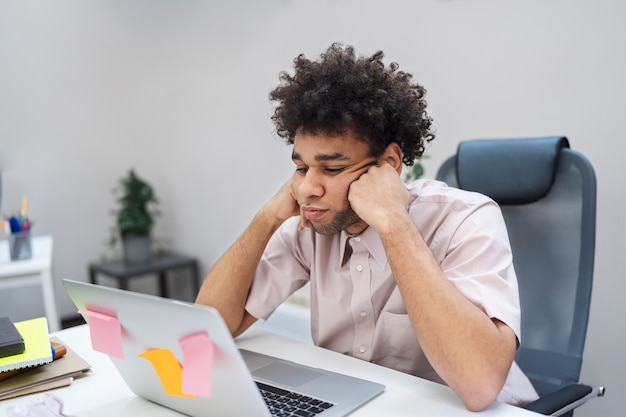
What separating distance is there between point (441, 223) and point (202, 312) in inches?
25.2

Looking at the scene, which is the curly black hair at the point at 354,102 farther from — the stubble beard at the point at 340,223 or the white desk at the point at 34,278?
the white desk at the point at 34,278

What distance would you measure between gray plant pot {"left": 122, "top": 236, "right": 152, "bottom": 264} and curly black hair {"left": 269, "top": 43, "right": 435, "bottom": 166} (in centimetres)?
213

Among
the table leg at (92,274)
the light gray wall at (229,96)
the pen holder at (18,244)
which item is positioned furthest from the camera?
the table leg at (92,274)

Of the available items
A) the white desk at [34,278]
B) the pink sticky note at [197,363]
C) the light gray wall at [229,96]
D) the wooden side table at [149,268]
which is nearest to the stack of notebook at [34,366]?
the pink sticky note at [197,363]

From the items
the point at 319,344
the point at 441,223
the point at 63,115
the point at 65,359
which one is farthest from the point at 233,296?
the point at 63,115

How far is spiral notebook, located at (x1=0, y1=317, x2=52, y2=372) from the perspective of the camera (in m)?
1.00

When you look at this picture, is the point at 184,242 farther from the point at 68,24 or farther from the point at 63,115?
the point at 68,24

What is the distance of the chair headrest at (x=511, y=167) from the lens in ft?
4.41

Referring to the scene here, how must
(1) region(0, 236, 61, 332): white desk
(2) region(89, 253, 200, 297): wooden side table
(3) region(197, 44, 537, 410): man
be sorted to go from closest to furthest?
(3) region(197, 44, 537, 410): man → (1) region(0, 236, 61, 332): white desk → (2) region(89, 253, 200, 297): wooden side table

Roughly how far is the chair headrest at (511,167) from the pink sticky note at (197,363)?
93 cm

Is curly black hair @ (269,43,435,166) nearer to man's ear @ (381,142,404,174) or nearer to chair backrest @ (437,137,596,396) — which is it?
man's ear @ (381,142,404,174)

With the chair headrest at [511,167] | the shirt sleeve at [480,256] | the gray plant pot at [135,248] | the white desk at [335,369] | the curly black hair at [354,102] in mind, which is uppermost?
the curly black hair at [354,102]

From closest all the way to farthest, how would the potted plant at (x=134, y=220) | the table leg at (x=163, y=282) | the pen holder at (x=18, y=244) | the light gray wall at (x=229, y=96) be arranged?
the light gray wall at (x=229, y=96)
the pen holder at (x=18, y=244)
the potted plant at (x=134, y=220)
the table leg at (x=163, y=282)

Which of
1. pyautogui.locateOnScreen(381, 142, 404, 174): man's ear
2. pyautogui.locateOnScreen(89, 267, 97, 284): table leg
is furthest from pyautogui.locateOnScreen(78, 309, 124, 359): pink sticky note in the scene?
pyautogui.locateOnScreen(89, 267, 97, 284): table leg
